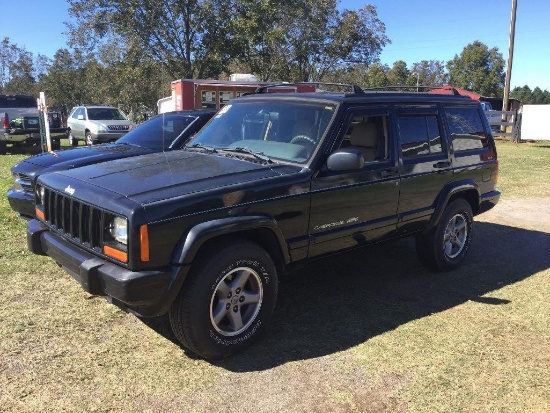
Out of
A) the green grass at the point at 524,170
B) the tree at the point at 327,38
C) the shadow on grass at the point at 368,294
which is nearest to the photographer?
the shadow on grass at the point at 368,294

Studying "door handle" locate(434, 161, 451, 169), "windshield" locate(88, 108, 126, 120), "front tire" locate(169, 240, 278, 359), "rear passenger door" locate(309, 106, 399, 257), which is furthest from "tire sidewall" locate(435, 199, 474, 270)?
"windshield" locate(88, 108, 126, 120)

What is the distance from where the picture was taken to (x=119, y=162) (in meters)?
4.14

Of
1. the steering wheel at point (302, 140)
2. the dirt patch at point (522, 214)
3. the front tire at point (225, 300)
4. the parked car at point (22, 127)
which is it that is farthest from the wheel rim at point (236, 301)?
the parked car at point (22, 127)

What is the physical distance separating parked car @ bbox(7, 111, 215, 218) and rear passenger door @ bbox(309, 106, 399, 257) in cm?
269

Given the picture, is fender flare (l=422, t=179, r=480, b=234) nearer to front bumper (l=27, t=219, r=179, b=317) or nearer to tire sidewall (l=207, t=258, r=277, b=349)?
tire sidewall (l=207, t=258, r=277, b=349)

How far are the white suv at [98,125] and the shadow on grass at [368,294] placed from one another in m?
13.1

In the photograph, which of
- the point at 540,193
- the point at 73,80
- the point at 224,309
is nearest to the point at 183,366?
the point at 224,309

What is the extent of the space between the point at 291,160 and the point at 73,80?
5273cm

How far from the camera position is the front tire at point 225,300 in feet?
10.7

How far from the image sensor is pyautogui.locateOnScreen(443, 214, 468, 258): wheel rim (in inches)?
214

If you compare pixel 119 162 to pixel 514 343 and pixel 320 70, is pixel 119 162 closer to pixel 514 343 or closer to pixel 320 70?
pixel 514 343

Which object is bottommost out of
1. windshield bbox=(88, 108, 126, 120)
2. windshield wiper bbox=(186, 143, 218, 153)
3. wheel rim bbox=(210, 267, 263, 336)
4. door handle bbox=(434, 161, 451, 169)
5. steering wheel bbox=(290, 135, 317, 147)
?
wheel rim bbox=(210, 267, 263, 336)

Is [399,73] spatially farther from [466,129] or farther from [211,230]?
[211,230]

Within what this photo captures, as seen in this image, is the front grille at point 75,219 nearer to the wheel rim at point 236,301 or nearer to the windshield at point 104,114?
the wheel rim at point 236,301
